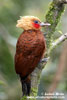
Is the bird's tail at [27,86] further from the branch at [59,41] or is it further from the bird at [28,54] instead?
the branch at [59,41]

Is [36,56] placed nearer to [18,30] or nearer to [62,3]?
[62,3]

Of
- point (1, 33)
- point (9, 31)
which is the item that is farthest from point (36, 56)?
point (9, 31)

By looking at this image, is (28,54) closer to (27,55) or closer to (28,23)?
(27,55)

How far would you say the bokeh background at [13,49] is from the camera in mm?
5547

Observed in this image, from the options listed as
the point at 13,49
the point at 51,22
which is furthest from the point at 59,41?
the point at 13,49

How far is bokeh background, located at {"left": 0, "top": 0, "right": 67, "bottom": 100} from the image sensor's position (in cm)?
555

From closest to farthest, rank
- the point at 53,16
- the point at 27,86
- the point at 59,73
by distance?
the point at 27,86 → the point at 53,16 → the point at 59,73

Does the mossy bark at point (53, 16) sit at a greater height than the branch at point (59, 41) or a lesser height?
greater

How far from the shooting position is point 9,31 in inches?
256

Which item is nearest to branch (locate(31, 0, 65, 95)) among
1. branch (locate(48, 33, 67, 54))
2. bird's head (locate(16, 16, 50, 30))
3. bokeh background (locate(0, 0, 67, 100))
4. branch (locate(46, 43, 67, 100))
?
branch (locate(48, 33, 67, 54))

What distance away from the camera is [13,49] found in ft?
21.6

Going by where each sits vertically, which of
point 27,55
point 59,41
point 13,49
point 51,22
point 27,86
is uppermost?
point 13,49

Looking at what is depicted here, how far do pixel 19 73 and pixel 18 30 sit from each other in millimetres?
2669

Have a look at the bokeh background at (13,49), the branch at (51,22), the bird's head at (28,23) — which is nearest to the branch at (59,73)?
the bokeh background at (13,49)
